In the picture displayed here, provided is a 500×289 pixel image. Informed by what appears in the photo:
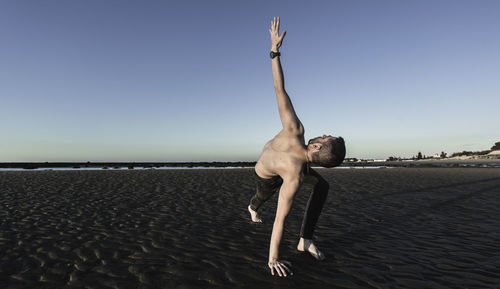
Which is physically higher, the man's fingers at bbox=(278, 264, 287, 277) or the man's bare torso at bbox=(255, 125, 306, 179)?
the man's bare torso at bbox=(255, 125, 306, 179)

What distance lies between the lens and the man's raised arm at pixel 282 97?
11.0 feet

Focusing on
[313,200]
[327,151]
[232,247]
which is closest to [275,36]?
[327,151]

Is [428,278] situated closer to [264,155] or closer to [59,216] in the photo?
[264,155]

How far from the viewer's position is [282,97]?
11.0 ft

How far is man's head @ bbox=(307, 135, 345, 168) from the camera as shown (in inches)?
130

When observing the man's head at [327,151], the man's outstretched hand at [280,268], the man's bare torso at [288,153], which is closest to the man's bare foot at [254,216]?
the man's bare torso at [288,153]

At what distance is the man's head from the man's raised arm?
1.11 ft

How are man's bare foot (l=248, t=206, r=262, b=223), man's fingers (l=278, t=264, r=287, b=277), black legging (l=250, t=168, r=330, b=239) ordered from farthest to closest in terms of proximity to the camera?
man's bare foot (l=248, t=206, r=262, b=223), black legging (l=250, t=168, r=330, b=239), man's fingers (l=278, t=264, r=287, b=277)

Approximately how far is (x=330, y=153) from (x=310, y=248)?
165 centimetres

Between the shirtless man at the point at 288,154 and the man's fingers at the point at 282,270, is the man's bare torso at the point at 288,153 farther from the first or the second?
the man's fingers at the point at 282,270

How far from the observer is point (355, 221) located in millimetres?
6445

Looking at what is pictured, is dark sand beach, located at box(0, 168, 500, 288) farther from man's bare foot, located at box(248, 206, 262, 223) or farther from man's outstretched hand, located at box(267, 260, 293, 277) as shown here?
man's bare foot, located at box(248, 206, 262, 223)

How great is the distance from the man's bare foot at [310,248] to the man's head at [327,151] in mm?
1419

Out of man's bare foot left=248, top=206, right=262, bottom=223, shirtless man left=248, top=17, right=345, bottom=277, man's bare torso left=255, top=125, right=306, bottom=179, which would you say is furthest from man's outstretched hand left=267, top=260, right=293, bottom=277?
man's bare foot left=248, top=206, right=262, bottom=223
